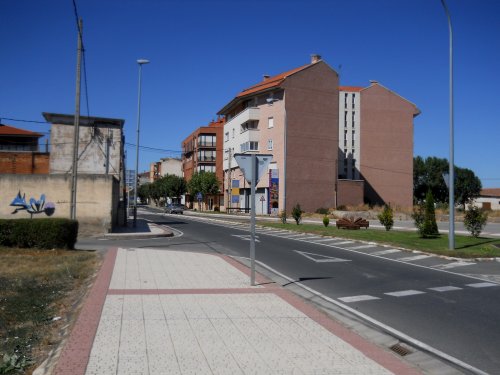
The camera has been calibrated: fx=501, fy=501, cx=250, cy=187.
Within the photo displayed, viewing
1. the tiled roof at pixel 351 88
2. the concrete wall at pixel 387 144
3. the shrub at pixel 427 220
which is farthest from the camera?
the tiled roof at pixel 351 88

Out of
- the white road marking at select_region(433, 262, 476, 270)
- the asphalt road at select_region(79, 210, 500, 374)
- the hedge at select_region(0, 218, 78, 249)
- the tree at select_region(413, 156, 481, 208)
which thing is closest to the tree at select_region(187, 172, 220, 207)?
the tree at select_region(413, 156, 481, 208)

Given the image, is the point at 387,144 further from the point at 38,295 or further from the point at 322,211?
the point at 38,295

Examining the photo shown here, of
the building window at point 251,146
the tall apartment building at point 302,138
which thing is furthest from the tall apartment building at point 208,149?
the tall apartment building at point 302,138

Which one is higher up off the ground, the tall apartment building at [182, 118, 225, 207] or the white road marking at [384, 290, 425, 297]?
the tall apartment building at [182, 118, 225, 207]

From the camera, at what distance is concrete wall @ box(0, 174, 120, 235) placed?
23.1m

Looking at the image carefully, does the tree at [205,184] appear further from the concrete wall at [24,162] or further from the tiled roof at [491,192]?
the tiled roof at [491,192]

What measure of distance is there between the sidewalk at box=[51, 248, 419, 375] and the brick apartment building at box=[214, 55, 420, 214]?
3791cm

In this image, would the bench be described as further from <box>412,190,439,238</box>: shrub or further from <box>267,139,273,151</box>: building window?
<box>267,139,273,151</box>: building window

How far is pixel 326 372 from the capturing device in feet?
16.5

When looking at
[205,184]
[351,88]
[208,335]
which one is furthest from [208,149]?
[208,335]

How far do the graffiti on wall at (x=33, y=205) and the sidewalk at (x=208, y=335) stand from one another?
14.6 meters

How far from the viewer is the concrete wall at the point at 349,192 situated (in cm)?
5788

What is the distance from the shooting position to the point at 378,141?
66.0m

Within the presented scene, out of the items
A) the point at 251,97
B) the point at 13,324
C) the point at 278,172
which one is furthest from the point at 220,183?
the point at 13,324
